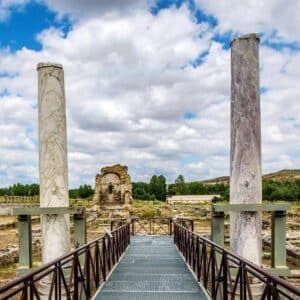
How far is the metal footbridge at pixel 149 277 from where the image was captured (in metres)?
4.75

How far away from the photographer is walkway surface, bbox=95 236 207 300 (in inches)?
285

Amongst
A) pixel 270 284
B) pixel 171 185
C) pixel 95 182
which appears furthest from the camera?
pixel 171 185

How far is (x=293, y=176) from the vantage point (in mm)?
166000

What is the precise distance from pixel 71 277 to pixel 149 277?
10.9 feet

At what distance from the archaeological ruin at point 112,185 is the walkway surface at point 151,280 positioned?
30.9 meters

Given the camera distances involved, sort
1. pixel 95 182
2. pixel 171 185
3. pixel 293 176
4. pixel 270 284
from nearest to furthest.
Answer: pixel 270 284 → pixel 95 182 → pixel 171 185 → pixel 293 176

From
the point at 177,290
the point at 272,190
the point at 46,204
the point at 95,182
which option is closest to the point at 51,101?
the point at 46,204

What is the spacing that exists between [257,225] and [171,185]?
105591 millimetres

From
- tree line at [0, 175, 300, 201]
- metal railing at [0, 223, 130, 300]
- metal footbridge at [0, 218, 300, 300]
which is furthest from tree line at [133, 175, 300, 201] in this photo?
metal railing at [0, 223, 130, 300]

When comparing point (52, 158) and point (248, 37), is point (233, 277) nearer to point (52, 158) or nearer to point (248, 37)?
point (52, 158)

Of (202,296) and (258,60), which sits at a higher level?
(258,60)

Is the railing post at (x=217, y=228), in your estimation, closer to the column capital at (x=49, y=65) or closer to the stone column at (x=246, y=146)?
the stone column at (x=246, y=146)

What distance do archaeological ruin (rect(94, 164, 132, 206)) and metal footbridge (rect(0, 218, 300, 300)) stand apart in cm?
3178

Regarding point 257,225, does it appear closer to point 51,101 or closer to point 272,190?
point 51,101
